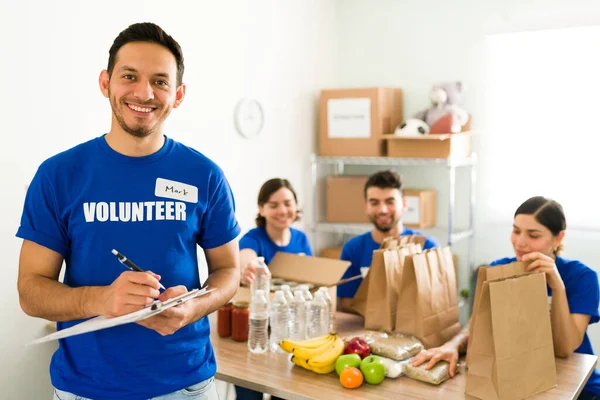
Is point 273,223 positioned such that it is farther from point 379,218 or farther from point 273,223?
point 379,218

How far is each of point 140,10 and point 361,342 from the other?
6.18 ft

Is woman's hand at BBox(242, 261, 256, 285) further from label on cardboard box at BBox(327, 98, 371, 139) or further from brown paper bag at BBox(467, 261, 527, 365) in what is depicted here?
label on cardboard box at BBox(327, 98, 371, 139)

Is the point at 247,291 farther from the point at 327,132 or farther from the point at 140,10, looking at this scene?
the point at 327,132

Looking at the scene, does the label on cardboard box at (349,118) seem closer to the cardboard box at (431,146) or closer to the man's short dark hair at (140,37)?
the cardboard box at (431,146)

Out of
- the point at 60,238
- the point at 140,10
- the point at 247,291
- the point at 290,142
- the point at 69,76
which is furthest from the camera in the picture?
the point at 290,142

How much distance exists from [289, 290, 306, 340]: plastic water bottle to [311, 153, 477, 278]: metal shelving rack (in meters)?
1.82

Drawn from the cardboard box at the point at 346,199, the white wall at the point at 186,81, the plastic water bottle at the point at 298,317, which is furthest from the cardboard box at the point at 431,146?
the plastic water bottle at the point at 298,317

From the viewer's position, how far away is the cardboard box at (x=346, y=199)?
4012 millimetres

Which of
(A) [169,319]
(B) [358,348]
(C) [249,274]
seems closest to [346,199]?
(C) [249,274]

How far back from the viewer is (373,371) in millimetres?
1710

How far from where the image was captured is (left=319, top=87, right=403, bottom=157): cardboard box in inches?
152

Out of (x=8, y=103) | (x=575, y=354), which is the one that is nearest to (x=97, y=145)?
(x=8, y=103)

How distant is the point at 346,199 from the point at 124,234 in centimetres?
287

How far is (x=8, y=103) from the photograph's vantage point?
230cm
